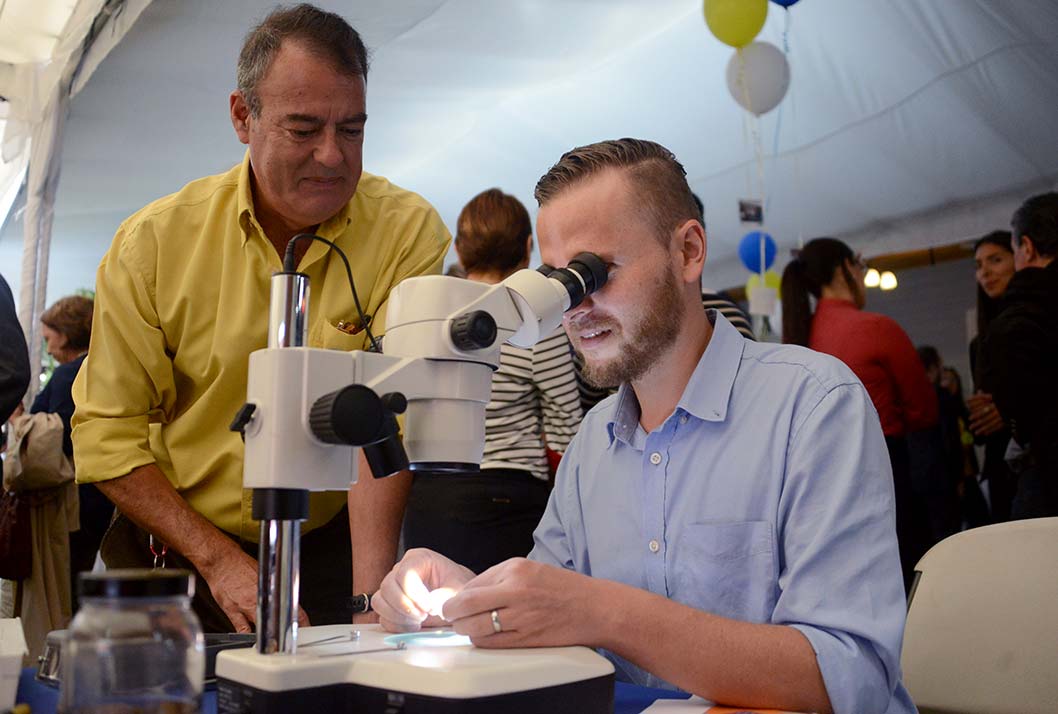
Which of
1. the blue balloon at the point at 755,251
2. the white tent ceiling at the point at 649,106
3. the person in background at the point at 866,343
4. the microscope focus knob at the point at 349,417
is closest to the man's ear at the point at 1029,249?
the person in background at the point at 866,343

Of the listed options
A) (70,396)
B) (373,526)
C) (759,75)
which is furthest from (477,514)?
(759,75)

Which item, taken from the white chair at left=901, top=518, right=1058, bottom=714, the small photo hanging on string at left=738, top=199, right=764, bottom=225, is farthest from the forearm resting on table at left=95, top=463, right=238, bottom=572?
the small photo hanging on string at left=738, top=199, right=764, bottom=225

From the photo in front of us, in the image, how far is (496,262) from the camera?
2730mm

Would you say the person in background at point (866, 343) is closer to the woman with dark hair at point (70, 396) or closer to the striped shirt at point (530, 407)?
the striped shirt at point (530, 407)

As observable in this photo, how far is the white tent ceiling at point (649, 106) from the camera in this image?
4.21 m

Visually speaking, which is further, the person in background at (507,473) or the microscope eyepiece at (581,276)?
the person in background at (507,473)

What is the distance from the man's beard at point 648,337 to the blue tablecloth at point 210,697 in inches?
15.7

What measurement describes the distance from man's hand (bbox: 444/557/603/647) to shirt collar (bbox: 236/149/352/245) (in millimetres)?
881

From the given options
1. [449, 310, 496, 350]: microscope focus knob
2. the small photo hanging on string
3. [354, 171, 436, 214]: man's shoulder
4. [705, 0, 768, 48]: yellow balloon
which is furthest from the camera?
the small photo hanging on string

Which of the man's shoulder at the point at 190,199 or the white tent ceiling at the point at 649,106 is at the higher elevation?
the white tent ceiling at the point at 649,106

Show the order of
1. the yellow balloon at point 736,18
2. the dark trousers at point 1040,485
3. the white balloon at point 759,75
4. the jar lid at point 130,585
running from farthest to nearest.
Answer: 1. the white balloon at point 759,75
2. the yellow balloon at point 736,18
3. the dark trousers at point 1040,485
4. the jar lid at point 130,585

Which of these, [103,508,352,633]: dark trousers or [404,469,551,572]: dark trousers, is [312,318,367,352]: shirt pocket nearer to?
[103,508,352,633]: dark trousers

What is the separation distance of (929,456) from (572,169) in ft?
9.28

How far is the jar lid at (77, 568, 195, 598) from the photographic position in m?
0.64
